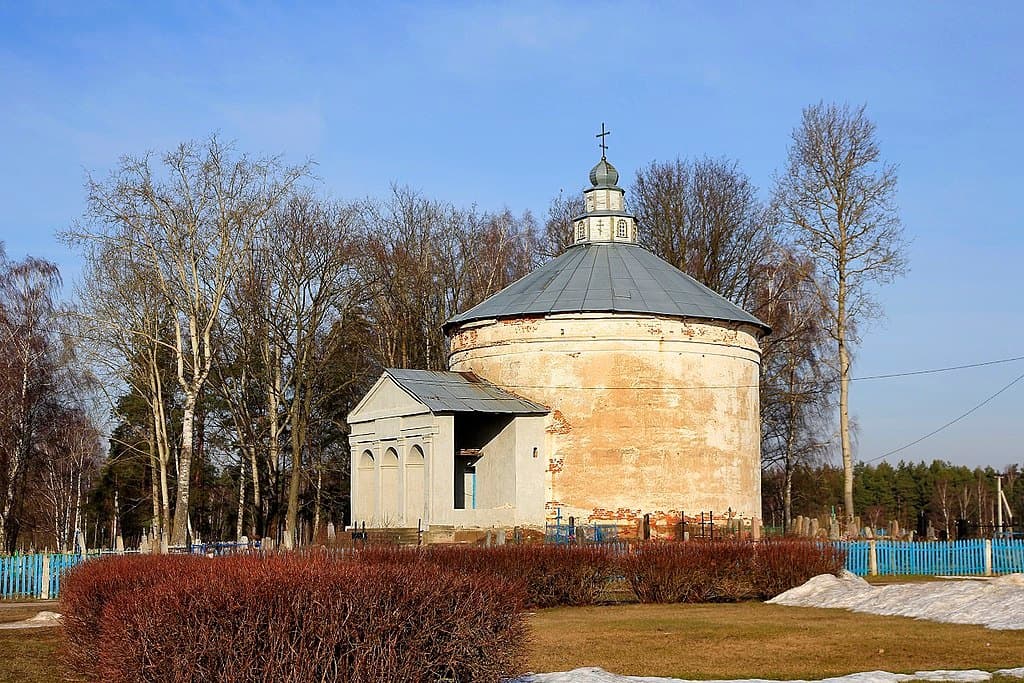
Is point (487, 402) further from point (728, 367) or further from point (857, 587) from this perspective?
point (857, 587)

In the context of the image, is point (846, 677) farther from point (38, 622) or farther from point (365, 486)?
point (365, 486)

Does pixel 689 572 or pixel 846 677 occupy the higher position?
pixel 689 572

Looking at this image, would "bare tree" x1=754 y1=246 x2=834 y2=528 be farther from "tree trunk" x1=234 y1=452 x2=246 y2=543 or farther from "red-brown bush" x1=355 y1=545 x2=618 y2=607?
"red-brown bush" x1=355 y1=545 x2=618 y2=607

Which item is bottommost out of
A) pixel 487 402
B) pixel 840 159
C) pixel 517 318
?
pixel 487 402

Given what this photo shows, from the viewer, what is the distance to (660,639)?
16.6m

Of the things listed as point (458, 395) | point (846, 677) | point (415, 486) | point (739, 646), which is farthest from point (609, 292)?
point (846, 677)

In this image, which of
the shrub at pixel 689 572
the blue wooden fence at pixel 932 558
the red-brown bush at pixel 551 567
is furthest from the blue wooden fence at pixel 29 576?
the blue wooden fence at pixel 932 558

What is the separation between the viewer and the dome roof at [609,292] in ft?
115

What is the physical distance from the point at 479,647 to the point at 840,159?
1320 inches

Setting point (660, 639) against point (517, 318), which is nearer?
point (660, 639)

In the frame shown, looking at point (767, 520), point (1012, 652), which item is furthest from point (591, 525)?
point (767, 520)

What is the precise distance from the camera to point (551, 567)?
22.0m

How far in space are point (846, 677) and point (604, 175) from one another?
3118cm

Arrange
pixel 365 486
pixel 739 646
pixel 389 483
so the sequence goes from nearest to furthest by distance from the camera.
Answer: pixel 739 646
pixel 389 483
pixel 365 486
